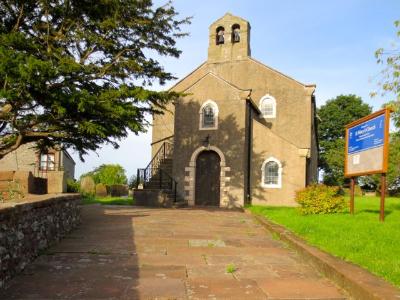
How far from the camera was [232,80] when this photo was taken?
2581cm

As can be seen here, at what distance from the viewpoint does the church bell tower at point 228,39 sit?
25047 mm

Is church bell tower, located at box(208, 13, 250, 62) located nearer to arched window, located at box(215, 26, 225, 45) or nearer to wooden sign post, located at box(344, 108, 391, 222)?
arched window, located at box(215, 26, 225, 45)

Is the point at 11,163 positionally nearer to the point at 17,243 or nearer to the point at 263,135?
the point at 263,135

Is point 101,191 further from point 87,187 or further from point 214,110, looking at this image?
point 214,110

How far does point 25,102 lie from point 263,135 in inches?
534

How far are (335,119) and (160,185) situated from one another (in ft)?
124

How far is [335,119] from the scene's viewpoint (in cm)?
5197

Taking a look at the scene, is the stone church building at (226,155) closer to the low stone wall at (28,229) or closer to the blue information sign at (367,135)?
the blue information sign at (367,135)

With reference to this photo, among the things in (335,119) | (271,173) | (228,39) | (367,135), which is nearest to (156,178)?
(271,173)

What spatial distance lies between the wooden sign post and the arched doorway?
891cm

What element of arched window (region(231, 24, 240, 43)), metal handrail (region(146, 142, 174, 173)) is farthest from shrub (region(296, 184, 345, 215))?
arched window (region(231, 24, 240, 43))

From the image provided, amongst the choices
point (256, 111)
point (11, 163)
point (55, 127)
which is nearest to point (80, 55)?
point (55, 127)

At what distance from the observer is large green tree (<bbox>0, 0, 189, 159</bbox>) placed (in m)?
9.95

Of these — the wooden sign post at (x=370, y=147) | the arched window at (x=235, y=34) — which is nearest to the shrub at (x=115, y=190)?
the arched window at (x=235, y=34)
